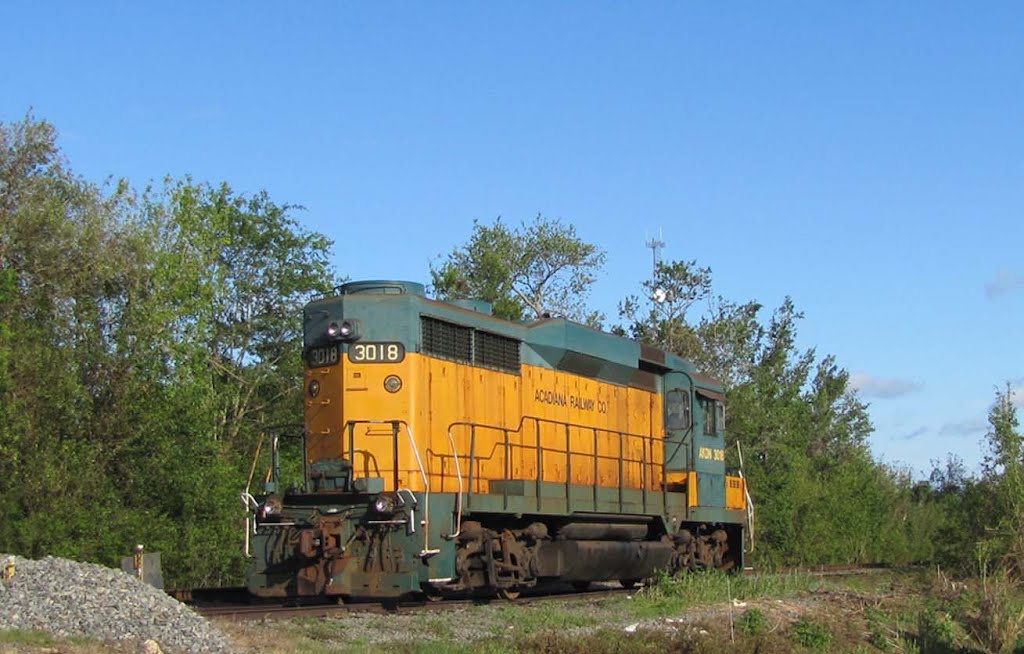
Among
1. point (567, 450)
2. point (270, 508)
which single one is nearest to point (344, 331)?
point (270, 508)

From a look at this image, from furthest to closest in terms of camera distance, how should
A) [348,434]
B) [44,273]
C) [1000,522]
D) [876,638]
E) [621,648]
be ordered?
[44,273] → [1000,522] → [348,434] → [876,638] → [621,648]

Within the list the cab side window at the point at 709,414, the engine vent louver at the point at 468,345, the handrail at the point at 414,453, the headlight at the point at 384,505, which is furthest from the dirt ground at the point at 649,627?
the cab side window at the point at 709,414

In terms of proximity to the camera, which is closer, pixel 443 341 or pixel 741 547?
pixel 443 341

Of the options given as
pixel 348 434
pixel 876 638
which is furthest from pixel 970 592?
pixel 348 434

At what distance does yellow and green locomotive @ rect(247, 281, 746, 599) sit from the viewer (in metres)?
13.3

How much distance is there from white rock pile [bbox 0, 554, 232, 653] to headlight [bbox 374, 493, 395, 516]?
3.08m

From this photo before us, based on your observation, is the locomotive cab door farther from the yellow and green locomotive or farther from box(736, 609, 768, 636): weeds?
box(736, 609, 768, 636): weeds

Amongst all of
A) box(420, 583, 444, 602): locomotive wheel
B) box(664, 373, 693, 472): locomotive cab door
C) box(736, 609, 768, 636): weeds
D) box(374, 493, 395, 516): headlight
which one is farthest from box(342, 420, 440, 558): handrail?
box(664, 373, 693, 472): locomotive cab door

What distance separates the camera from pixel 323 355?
14898mm

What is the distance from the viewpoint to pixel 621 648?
416 inches

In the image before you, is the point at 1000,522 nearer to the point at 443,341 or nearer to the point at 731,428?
the point at 443,341

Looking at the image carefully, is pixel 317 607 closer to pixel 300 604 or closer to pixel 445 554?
pixel 445 554

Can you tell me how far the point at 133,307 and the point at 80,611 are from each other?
16.4 metres

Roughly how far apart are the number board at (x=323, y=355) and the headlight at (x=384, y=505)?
7.32 feet
